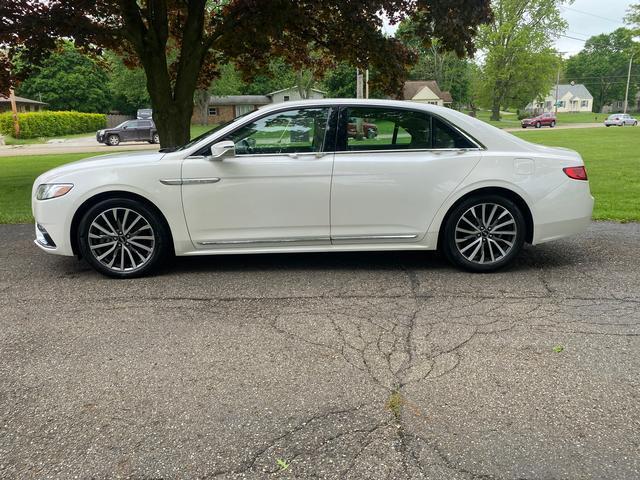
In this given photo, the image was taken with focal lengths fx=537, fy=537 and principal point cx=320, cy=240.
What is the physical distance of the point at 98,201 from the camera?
5.04 meters

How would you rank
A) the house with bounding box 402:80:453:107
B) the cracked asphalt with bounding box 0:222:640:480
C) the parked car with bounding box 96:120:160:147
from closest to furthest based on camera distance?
the cracked asphalt with bounding box 0:222:640:480 → the parked car with bounding box 96:120:160:147 → the house with bounding box 402:80:453:107

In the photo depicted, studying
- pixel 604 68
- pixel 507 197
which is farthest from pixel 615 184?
pixel 604 68

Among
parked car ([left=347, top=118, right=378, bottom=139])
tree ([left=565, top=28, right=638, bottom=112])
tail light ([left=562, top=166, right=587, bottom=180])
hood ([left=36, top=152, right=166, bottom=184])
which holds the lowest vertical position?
tail light ([left=562, top=166, right=587, bottom=180])

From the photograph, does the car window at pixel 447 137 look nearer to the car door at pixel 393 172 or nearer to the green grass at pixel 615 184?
the car door at pixel 393 172

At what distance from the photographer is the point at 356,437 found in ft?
8.63

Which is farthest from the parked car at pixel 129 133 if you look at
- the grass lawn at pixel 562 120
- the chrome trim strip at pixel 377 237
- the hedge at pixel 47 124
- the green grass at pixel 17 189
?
the grass lawn at pixel 562 120

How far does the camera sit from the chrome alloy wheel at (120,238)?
5027 millimetres

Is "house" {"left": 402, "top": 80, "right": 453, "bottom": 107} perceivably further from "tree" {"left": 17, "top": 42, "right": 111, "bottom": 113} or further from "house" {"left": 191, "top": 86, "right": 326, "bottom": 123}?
"tree" {"left": 17, "top": 42, "right": 111, "bottom": 113}

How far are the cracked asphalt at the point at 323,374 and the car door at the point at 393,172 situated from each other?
0.49 metres

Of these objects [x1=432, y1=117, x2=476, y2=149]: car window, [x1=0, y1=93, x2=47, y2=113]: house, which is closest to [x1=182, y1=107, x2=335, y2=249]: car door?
[x1=432, y1=117, x2=476, y2=149]: car window

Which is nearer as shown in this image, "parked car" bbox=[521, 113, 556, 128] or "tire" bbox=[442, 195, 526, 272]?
"tire" bbox=[442, 195, 526, 272]

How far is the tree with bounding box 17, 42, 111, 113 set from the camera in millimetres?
65438

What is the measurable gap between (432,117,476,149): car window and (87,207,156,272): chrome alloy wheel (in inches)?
112

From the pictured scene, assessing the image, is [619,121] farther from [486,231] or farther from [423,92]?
[486,231]
